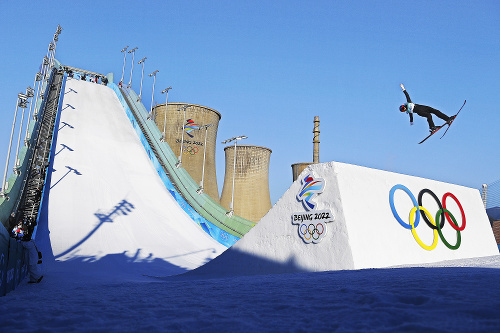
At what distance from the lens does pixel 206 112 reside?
37625mm

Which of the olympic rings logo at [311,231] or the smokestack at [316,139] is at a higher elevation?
the smokestack at [316,139]

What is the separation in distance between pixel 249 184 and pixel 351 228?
2884cm

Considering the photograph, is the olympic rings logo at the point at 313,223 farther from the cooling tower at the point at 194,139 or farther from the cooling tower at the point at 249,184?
the cooling tower at the point at 194,139

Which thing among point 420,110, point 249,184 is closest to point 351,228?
point 420,110

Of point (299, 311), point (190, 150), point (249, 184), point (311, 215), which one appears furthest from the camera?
point (190, 150)

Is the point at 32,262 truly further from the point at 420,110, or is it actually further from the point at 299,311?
the point at 420,110

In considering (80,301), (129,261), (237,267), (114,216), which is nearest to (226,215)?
(114,216)

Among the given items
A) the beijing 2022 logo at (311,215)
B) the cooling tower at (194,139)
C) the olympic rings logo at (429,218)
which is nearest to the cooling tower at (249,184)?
the cooling tower at (194,139)

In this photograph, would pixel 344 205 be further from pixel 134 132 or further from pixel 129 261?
pixel 134 132

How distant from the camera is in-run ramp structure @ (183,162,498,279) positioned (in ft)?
25.1

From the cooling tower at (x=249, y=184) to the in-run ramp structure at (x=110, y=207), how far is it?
41.8 feet

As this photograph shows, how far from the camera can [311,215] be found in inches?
322

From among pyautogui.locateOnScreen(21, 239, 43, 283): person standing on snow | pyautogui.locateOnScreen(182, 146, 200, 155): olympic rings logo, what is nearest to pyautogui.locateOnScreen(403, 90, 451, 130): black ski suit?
pyautogui.locateOnScreen(21, 239, 43, 283): person standing on snow

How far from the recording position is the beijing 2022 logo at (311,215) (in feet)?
25.8
